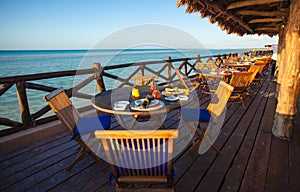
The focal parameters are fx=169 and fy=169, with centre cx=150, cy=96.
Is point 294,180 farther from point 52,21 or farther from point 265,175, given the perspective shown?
point 52,21

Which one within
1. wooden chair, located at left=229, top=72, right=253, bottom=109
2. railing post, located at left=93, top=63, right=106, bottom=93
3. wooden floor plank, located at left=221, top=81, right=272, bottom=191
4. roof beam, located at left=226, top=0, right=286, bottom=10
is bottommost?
wooden floor plank, located at left=221, top=81, right=272, bottom=191

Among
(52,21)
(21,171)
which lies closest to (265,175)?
(21,171)

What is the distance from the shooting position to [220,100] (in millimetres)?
2080

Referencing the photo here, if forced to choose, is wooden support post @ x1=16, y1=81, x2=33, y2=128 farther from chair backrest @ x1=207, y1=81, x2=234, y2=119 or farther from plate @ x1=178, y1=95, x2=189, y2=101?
chair backrest @ x1=207, y1=81, x2=234, y2=119

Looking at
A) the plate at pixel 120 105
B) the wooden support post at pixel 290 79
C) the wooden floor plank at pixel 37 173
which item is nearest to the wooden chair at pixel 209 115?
the plate at pixel 120 105

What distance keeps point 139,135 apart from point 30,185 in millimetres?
1557

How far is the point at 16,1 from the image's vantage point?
2448 centimetres

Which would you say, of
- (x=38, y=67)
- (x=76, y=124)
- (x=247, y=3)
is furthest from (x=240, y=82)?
(x=38, y=67)

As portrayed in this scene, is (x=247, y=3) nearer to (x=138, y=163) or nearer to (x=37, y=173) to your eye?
(x=138, y=163)

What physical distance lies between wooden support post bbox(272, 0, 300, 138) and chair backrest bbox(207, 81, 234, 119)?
0.96 m

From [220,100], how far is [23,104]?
286 cm

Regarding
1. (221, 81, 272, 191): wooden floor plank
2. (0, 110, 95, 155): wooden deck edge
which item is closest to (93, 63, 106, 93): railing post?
(0, 110, 95, 155): wooden deck edge

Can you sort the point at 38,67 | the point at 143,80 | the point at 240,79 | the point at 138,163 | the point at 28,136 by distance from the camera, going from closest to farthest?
the point at 138,163, the point at 28,136, the point at 143,80, the point at 240,79, the point at 38,67

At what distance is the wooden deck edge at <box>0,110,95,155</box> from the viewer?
2309 mm
